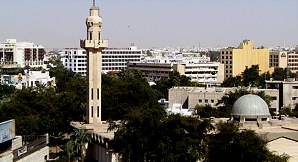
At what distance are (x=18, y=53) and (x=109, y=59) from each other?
30.7 meters

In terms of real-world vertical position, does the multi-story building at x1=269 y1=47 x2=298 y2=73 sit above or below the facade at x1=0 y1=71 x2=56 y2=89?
above

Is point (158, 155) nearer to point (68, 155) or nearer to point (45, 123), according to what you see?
point (68, 155)

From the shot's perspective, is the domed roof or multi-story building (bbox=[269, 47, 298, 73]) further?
multi-story building (bbox=[269, 47, 298, 73])

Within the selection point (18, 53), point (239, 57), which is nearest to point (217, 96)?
point (239, 57)

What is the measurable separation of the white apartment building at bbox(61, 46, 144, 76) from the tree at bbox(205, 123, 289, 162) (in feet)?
393

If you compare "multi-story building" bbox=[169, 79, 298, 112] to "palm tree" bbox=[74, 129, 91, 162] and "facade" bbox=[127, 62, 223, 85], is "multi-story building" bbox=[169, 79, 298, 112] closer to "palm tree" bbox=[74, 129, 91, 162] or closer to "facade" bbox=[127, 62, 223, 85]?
"palm tree" bbox=[74, 129, 91, 162]

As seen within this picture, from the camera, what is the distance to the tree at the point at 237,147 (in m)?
33.2

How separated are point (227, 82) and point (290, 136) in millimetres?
52461

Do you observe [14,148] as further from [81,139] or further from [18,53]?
[18,53]

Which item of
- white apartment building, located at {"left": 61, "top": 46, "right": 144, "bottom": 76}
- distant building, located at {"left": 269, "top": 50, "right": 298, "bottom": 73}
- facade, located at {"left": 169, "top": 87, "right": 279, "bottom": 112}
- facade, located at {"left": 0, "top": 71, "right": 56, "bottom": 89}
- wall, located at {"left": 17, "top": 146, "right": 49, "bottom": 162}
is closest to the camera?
wall, located at {"left": 17, "top": 146, "right": 49, "bottom": 162}

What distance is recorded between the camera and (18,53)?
170375 millimetres

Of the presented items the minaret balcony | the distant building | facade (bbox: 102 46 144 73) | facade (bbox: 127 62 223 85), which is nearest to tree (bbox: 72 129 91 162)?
the minaret balcony

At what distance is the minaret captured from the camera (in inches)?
1892

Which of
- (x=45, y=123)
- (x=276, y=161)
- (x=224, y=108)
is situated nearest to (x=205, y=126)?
(x=276, y=161)
